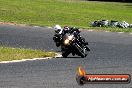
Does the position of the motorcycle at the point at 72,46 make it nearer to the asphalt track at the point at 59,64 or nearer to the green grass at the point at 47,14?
the asphalt track at the point at 59,64

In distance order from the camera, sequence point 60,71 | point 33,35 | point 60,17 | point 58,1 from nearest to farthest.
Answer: point 60,71 < point 33,35 < point 60,17 < point 58,1

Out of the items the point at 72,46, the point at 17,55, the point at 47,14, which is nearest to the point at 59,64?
the point at 72,46

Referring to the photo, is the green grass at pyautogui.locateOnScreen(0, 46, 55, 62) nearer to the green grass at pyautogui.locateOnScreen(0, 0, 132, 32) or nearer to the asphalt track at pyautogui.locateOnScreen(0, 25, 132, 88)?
the asphalt track at pyautogui.locateOnScreen(0, 25, 132, 88)

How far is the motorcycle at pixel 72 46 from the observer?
14805 mm

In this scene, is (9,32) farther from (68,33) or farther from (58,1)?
(58,1)

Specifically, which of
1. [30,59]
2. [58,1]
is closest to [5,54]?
[30,59]

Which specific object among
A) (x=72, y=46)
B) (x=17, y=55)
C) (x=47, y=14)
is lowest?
(x=47, y=14)

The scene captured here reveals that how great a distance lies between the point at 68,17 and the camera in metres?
40.9

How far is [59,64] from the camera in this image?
1340 centimetres

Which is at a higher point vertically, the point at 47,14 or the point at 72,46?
the point at 72,46

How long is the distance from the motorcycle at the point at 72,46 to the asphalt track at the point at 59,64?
0.77 ft

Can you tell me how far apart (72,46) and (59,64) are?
1.86 m

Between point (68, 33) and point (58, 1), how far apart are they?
41.2 metres

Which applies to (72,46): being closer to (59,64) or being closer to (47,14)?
(59,64)
